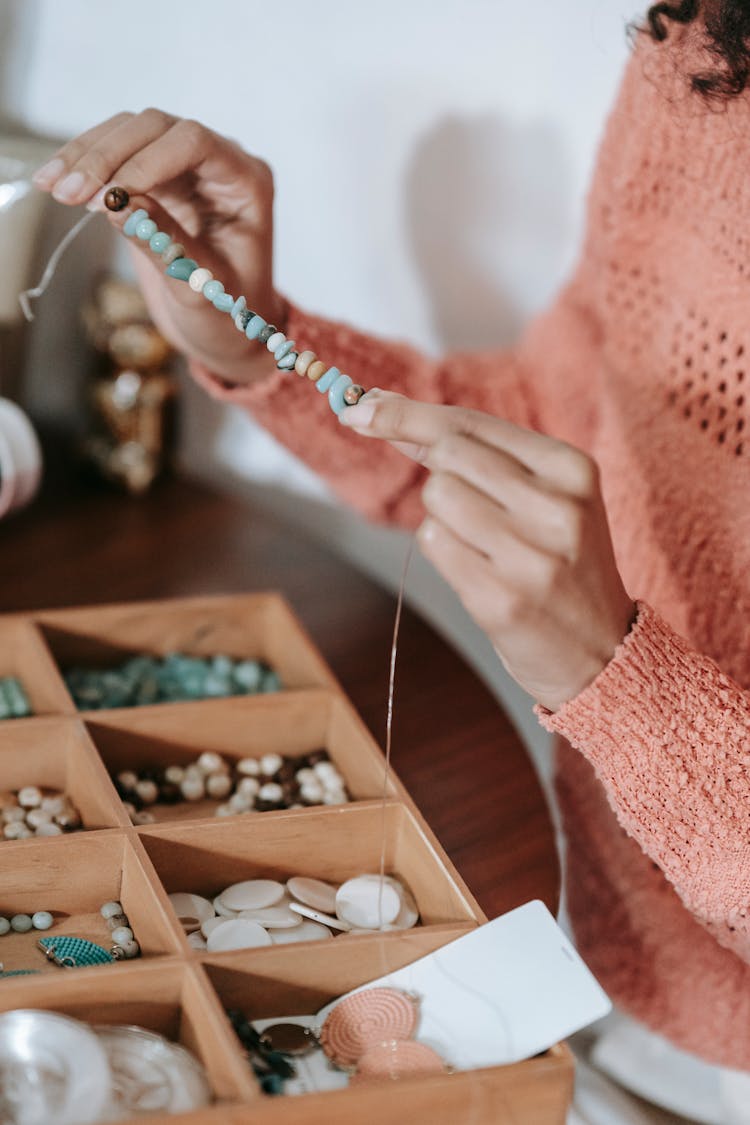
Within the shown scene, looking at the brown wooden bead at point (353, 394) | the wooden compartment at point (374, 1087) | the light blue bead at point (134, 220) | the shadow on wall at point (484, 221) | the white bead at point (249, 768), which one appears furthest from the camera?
the shadow on wall at point (484, 221)

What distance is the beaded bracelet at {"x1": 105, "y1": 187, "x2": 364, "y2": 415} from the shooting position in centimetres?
65

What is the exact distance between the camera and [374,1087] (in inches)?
20.5

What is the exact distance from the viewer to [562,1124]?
57 centimetres

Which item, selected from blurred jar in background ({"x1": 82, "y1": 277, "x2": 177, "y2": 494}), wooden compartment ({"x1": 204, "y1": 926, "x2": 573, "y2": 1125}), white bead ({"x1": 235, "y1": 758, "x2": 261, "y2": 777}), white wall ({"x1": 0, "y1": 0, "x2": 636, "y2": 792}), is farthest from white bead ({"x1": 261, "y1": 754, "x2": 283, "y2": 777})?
blurred jar in background ({"x1": 82, "y1": 277, "x2": 177, "y2": 494})

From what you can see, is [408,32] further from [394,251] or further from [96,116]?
[96,116]

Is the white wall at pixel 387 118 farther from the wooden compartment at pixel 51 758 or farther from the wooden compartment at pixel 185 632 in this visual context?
the wooden compartment at pixel 51 758

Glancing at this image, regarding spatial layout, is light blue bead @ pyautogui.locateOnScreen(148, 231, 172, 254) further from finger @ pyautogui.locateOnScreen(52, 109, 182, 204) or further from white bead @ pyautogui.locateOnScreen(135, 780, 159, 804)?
white bead @ pyautogui.locateOnScreen(135, 780, 159, 804)

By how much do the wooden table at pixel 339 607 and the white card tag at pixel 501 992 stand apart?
0.21ft

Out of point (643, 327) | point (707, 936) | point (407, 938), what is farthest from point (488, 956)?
point (643, 327)

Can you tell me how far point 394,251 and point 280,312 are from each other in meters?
0.43

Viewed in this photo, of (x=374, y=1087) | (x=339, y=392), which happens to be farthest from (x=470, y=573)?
(x=374, y=1087)

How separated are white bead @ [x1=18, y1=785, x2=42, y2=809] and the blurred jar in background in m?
0.59

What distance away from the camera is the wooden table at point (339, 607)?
2.58ft

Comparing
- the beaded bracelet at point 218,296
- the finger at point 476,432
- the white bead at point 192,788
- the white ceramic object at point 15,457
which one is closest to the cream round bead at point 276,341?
the beaded bracelet at point 218,296
